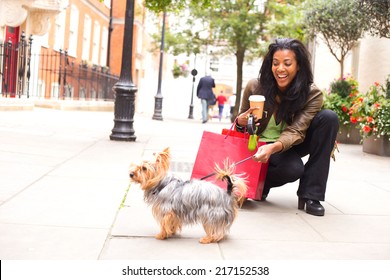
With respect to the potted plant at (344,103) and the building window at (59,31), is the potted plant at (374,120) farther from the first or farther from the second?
the building window at (59,31)

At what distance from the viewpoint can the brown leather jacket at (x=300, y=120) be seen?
15.4 feet

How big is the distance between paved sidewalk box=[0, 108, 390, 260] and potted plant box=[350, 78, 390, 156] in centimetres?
240

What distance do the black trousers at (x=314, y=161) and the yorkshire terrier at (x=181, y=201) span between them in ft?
4.49

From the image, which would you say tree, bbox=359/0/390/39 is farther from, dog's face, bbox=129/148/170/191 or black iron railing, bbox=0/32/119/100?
black iron railing, bbox=0/32/119/100

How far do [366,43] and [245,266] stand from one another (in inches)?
620

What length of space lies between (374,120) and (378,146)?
2.19 feet

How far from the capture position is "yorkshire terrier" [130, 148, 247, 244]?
3.68 meters

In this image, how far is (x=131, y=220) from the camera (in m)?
4.37

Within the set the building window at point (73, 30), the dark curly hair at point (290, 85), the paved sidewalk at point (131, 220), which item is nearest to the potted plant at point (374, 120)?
the paved sidewalk at point (131, 220)

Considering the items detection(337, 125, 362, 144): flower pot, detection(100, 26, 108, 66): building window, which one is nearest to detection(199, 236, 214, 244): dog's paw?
detection(337, 125, 362, 144): flower pot

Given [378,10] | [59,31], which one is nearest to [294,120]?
[378,10]

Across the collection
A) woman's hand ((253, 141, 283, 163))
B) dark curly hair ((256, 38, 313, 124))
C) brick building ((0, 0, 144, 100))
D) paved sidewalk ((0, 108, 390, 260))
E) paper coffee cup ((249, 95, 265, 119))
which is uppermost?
brick building ((0, 0, 144, 100))

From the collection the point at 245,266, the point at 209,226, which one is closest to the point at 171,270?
the point at 245,266

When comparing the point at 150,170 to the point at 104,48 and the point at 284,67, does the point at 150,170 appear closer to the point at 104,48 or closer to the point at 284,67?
the point at 284,67
